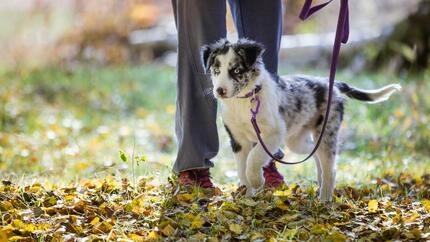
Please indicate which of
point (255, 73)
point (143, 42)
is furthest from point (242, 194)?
A: point (143, 42)

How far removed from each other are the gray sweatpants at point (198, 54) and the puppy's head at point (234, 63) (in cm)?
22

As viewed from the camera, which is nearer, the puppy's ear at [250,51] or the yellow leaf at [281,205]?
the yellow leaf at [281,205]

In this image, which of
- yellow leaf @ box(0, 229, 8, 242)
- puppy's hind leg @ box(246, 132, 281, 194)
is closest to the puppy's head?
puppy's hind leg @ box(246, 132, 281, 194)

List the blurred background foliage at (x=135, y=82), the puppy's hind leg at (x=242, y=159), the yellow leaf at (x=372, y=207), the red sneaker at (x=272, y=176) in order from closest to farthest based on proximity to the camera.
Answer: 1. the yellow leaf at (x=372, y=207)
2. the puppy's hind leg at (x=242, y=159)
3. the red sneaker at (x=272, y=176)
4. the blurred background foliage at (x=135, y=82)

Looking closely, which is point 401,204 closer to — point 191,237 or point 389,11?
point 191,237

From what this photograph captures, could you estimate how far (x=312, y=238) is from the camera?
4004mm

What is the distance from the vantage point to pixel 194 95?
499 centimetres

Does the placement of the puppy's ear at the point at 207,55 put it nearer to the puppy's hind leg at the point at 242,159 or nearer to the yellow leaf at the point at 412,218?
the puppy's hind leg at the point at 242,159

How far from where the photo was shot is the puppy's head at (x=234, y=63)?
462 cm

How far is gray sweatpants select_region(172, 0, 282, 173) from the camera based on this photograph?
4875 millimetres

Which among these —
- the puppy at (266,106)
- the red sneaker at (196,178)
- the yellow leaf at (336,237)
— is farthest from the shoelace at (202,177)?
the yellow leaf at (336,237)

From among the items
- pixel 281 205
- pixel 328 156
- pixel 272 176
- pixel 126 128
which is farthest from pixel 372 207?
pixel 126 128

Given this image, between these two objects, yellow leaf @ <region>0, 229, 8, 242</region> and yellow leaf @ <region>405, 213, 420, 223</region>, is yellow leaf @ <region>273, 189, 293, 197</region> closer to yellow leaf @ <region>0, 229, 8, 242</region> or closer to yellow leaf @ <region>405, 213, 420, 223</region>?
yellow leaf @ <region>405, 213, 420, 223</region>

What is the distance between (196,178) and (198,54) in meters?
0.83
